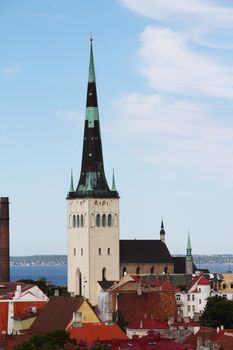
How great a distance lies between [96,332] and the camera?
8994cm

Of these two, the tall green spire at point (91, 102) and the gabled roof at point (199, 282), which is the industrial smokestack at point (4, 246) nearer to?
the tall green spire at point (91, 102)

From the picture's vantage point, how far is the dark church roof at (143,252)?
14275 centimetres

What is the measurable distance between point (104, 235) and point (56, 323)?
43800 millimetres

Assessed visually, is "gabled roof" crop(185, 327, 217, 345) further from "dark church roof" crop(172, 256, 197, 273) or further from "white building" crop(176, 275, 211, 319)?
"dark church roof" crop(172, 256, 197, 273)

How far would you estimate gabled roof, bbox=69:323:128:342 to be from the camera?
8900cm

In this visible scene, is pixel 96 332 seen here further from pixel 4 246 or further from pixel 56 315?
pixel 4 246

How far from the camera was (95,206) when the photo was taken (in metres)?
139

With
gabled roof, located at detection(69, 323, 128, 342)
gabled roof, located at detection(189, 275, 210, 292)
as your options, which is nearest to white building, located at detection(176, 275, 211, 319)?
Result: gabled roof, located at detection(189, 275, 210, 292)

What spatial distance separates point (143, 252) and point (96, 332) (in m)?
54.6

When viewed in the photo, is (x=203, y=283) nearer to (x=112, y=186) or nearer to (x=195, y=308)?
(x=195, y=308)

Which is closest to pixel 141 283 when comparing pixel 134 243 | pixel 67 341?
pixel 134 243

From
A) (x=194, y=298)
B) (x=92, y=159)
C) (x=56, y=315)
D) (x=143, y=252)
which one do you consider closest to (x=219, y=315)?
(x=56, y=315)

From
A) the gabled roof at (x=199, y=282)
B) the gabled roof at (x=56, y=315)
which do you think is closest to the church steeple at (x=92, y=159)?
the gabled roof at (x=199, y=282)

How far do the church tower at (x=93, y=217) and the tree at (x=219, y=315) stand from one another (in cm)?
2996
